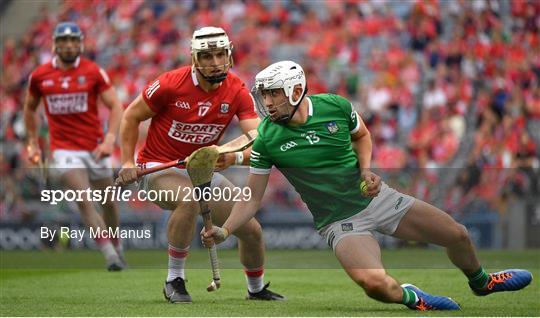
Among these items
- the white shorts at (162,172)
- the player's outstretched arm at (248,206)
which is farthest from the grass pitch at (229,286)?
the white shorts at (162,172)

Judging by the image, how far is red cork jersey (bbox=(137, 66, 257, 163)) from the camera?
937 cm

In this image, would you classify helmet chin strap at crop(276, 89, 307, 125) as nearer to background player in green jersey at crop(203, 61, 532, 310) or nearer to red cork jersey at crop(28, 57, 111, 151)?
background player in green jersey at crop(203, 61, 532, 310)

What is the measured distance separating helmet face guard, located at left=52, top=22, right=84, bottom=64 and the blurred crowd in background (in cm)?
364

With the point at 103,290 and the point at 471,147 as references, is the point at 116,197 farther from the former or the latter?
the point at 471,147

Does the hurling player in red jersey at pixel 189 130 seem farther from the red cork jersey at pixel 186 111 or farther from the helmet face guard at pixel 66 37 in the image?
the helmet face guard at pixel 66 37

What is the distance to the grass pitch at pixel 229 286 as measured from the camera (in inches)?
335

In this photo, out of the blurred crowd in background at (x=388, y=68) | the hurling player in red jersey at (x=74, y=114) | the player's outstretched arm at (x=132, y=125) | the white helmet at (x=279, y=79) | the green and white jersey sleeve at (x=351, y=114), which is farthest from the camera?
the blurred crowd in background at (x=388, y=68)

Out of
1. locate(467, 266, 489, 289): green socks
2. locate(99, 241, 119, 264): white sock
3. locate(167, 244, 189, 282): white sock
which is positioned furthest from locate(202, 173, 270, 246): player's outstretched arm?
locate(99, 241, 119, 264): white sock

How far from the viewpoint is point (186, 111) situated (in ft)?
31.0

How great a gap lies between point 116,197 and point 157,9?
44.1ft

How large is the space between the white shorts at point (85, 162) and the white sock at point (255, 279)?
12.5 ft

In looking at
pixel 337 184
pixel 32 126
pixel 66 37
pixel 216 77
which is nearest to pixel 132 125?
pixel 216 77

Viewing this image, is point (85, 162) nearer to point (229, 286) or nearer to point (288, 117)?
point (229, 286)

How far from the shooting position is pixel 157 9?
1020 inches
